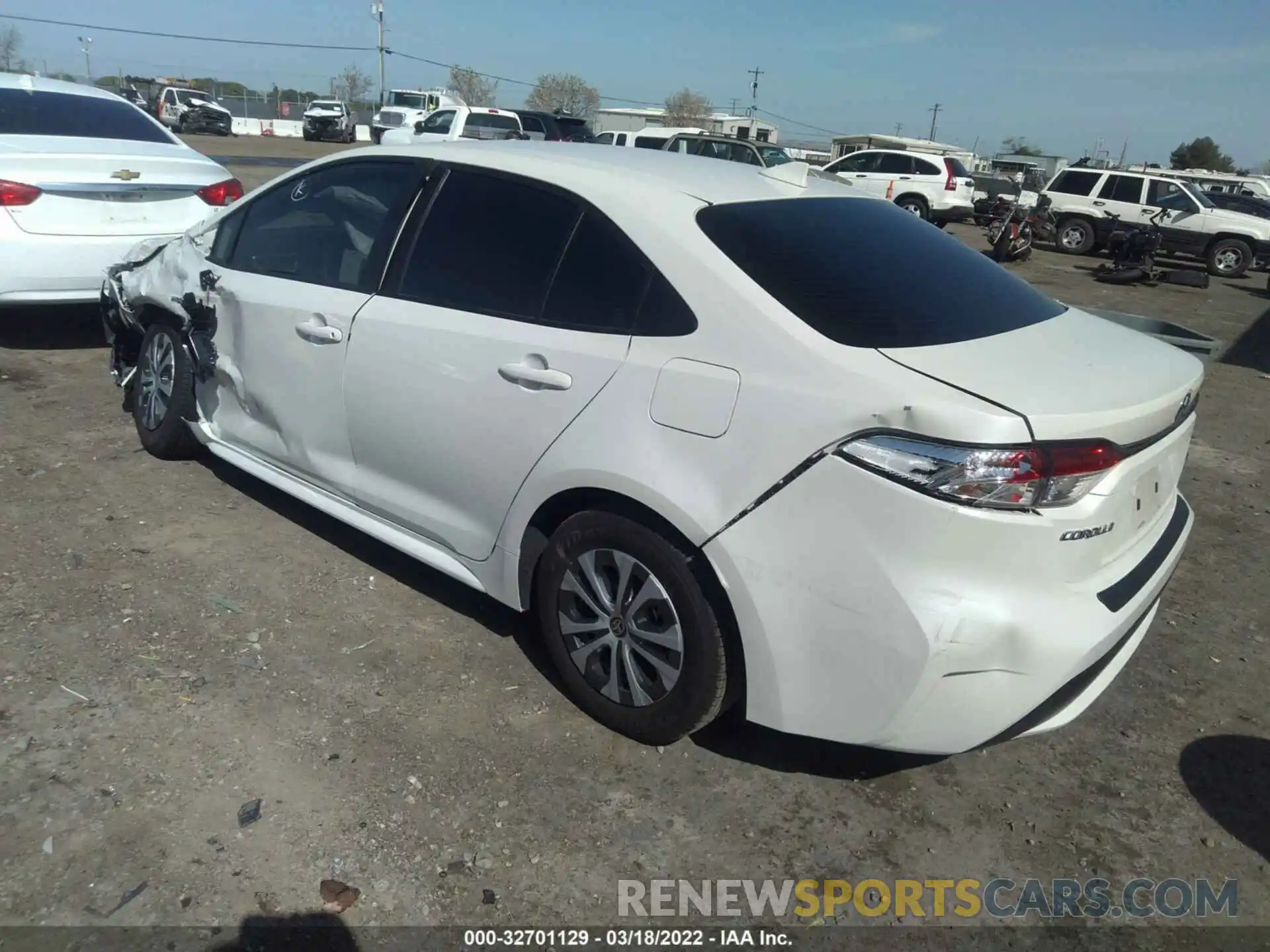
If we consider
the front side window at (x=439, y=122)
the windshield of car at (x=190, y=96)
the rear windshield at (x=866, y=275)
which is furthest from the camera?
the windshield of car at (x=190, y=96)

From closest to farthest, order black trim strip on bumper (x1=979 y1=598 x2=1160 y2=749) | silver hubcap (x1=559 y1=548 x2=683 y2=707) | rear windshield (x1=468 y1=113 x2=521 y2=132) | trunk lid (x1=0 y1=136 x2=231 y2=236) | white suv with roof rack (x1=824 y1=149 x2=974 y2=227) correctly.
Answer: black trim strip on bumper (x1=979 y1=598 x2=1160 y2=749)
silver hubcap (x1=559 y1=548 x2=683 y2=707)
trunk lid (x1=0 y1=136 x2=231 y2=236)
white suv with roof rack (x1=824 y1=149 x2=974 y2=227)
rear windshield (x1=468 y1=113 x2=521 y2=132)

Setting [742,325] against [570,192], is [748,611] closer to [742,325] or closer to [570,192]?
[742,325]

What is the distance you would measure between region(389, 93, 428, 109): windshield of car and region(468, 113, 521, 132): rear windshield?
12154 mm

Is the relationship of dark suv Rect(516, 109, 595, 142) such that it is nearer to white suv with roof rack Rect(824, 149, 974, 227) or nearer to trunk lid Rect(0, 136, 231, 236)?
white suv with roof rack Rect(824, 149, 974, 227)

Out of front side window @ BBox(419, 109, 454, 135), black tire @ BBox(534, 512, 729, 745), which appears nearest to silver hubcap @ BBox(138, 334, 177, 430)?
black tire @ BBox(534, 512, 729, 745)

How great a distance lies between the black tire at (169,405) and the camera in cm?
425

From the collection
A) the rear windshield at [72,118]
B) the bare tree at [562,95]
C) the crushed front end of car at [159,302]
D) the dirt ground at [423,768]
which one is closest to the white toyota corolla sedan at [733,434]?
the dirt ground at [423,768]

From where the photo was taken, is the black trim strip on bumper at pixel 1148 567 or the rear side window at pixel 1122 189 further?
the rear side window at pixel 1122 189

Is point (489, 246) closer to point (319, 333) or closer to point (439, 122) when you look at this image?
point (319, 333)

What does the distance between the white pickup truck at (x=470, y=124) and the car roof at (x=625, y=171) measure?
19.1m

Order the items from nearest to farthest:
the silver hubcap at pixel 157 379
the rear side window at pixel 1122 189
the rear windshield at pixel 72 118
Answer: the silver hubcap at pixel 157 379
the rear windshield at pixel 72 118
the rear side window at pixel 1122 189

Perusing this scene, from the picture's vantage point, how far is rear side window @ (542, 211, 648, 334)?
2691 millimetres

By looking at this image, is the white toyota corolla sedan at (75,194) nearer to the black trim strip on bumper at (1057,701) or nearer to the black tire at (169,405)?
the black tire at (169,405)

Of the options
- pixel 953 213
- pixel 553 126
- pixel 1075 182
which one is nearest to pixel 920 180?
pixel 953 213
